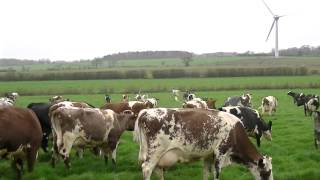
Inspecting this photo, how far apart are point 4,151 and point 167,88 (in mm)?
51616

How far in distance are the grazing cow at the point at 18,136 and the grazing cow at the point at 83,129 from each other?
2.94 ft

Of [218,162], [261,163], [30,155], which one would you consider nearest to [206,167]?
[218,162]

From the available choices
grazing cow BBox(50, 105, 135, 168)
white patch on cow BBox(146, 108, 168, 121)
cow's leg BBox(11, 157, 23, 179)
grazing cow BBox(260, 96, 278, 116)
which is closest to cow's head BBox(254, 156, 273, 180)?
white patch on cow BBox(146, 108, 168, 121)

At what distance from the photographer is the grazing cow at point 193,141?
35.6ft

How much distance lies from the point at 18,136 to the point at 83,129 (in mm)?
2294

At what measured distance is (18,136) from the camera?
11.8 m

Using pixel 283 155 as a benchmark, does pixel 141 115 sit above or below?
above

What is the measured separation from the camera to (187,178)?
1251 cm

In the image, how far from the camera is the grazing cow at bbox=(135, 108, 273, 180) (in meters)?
10.9

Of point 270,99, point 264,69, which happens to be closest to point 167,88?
point 264,69

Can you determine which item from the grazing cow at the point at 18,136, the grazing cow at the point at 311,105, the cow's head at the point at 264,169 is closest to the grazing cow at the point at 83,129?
the grazing cow at the point at 18,136

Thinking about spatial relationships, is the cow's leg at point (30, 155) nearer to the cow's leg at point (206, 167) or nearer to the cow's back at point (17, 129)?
the cow's back at point (17, 129)

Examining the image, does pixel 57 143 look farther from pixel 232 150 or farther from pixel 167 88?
pixel 167 88

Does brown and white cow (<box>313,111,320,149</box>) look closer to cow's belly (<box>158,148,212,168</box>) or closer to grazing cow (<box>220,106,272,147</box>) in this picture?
grazing cow (<box>220,106,272,147</box>)
